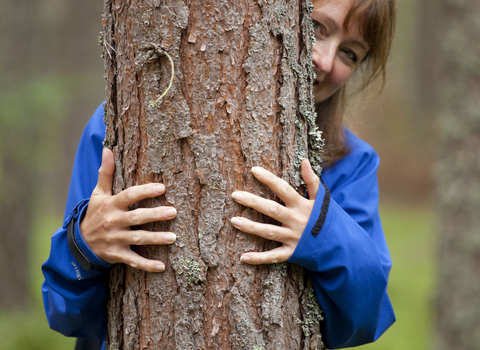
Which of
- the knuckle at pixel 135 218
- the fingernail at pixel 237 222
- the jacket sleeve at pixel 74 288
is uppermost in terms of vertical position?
the knuckle at pixel 135 218

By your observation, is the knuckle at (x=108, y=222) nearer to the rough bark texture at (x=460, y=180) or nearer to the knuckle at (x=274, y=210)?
the knuckle at (x=274, y=210)

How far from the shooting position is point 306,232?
130cm

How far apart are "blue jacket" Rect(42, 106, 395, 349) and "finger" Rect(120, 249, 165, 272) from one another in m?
0.11

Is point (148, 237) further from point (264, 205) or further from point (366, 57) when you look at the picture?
point (366, 57)

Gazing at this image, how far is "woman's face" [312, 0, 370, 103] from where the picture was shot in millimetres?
1746

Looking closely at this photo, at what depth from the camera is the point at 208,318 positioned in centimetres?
130

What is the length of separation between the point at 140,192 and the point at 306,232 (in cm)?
52

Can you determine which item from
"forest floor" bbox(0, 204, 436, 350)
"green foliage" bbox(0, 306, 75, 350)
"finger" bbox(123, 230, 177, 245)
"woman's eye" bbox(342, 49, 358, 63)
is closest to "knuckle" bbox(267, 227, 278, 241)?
"finger" bbox(123, 230, 177, 245)

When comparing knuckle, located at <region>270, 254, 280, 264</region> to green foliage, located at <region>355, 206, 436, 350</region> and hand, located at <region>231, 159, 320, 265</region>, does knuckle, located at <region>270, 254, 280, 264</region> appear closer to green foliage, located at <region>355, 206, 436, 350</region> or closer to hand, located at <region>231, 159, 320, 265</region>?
hand, located at <region>231, 159, 320, 265</region>

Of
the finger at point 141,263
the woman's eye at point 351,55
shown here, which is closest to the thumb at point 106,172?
the finger at point 141,263

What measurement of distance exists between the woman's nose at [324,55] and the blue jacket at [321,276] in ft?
2.03

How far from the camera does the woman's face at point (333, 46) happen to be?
1.75 meters

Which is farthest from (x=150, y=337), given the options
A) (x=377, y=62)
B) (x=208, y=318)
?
(x=377, y=62)

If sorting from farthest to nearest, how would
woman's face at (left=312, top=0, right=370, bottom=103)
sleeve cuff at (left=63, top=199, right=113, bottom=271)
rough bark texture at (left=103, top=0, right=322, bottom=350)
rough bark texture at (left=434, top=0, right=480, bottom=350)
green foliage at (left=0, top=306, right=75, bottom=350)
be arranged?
green foliage at (left=0, top=306, right=75, bottom=350), rough bark texture at (left=434, top=0, right=480, bottom=350), woman's face at (left=312, top=0, right=370, bottom=103), sleeve cuff at (left=63, top=199, right=113, bottom=271), rough bark texture at (left=103, top=0, right=322, bottom=350)
